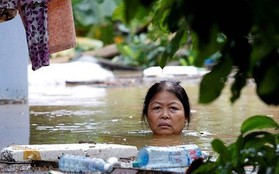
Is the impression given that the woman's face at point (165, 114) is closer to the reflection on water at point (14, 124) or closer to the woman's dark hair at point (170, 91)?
the woman's dark hair at point (170, 91)

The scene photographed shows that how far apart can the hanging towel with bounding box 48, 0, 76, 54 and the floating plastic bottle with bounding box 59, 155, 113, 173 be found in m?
2.28

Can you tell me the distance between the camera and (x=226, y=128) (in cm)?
666

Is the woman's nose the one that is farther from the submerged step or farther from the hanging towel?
the submerged step

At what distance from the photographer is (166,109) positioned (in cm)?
652

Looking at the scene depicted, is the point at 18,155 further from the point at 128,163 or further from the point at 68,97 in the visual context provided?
the point at 68,97

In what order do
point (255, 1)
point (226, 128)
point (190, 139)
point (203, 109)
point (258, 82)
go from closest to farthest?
point (255, 1) → point (258, 82) → point (190, 139) → point (226, 128) → point (203, 109)

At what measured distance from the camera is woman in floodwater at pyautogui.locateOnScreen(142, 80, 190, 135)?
646 centimetres

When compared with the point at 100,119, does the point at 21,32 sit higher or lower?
higher

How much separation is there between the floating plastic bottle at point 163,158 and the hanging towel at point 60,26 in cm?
240

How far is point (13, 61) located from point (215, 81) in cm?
564

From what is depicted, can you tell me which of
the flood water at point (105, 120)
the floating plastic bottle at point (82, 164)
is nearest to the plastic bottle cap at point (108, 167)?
the floating plastic bottle at point (82, 164)

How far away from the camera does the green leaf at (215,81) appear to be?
3.31 m

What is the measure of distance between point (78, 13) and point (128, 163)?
14375 millimetres

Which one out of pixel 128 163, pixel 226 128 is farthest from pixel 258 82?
pixel 226 128
